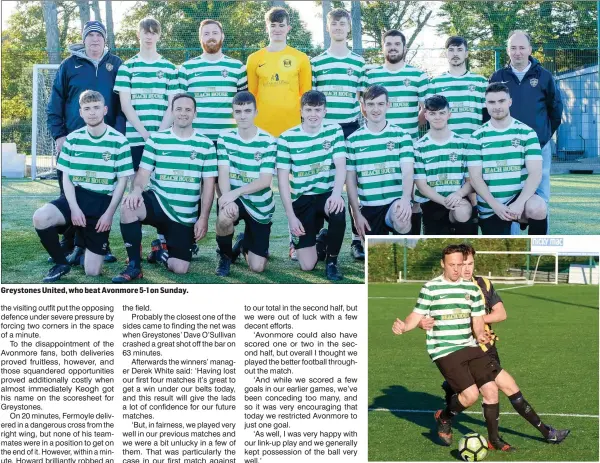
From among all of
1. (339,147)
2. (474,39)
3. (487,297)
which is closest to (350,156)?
(339,147)

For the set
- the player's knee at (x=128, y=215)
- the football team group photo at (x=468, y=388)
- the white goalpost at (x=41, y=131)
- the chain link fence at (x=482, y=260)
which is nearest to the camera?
the football team group photo at (x=468, y=388)

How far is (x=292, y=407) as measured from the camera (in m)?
3.87

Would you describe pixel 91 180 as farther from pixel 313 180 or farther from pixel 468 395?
pixel 468 395

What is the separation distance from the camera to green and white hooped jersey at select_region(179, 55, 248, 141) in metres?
4.85

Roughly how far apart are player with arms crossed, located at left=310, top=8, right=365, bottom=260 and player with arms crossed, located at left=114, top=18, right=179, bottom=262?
0.89 meters

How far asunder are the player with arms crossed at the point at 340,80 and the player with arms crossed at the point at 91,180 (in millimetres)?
1226

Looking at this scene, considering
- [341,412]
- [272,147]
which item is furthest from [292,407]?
[272,147]

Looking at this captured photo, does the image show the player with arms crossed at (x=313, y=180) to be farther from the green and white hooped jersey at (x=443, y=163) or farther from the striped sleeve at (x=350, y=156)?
the green and white hooped jersey at (x=443, y=163)

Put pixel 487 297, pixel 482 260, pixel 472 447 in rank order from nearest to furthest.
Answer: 1. pixel 472 447
2. pixel 487 297
3. pixel 482 260

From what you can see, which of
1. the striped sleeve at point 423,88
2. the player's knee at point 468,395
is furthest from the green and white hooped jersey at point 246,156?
the player's knee at point 468,395

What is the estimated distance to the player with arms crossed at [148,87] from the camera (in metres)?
4.85

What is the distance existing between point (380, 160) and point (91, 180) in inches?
64.3

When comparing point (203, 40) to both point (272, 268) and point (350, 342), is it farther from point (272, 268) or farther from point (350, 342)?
point (350, 342)

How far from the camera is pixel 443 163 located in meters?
4.48
